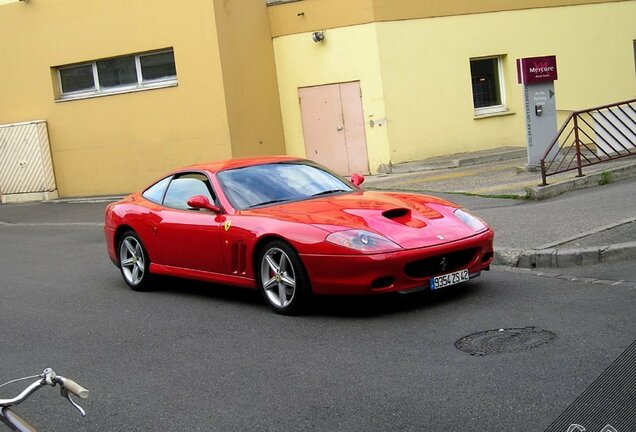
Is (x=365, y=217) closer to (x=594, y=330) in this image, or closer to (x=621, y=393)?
(x=594, y=330)

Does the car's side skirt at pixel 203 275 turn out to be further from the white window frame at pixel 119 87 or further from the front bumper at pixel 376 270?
the white window frame at pixel 119 87

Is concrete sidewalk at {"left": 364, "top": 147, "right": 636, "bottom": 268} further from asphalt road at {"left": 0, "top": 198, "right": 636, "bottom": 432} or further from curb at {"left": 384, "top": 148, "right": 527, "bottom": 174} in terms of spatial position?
asphalt road at {"left": 0, "top": 198, "right": 636, "bottom": 432}

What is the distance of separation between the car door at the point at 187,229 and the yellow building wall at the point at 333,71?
1011 centimetres

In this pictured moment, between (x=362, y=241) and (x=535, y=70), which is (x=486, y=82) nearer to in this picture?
(x=535, y=70)

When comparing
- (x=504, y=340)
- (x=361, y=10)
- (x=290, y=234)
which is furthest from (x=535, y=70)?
(x=504, y=340)

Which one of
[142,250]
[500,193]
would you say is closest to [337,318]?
[142,250]

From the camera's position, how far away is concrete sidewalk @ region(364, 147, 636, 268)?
8945 millimetres

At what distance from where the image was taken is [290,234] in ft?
24.6

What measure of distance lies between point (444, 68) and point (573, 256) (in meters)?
11.4

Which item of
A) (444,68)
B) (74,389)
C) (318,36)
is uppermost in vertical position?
(318,36)

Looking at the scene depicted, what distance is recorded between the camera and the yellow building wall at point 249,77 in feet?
62.0

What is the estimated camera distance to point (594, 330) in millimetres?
6203

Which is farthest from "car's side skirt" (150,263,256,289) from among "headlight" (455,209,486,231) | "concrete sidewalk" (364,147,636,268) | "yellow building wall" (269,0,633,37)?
"yellow building wall" (269,0,633,37)

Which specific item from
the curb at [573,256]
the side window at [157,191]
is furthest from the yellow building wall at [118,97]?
the curb at [573,256]
